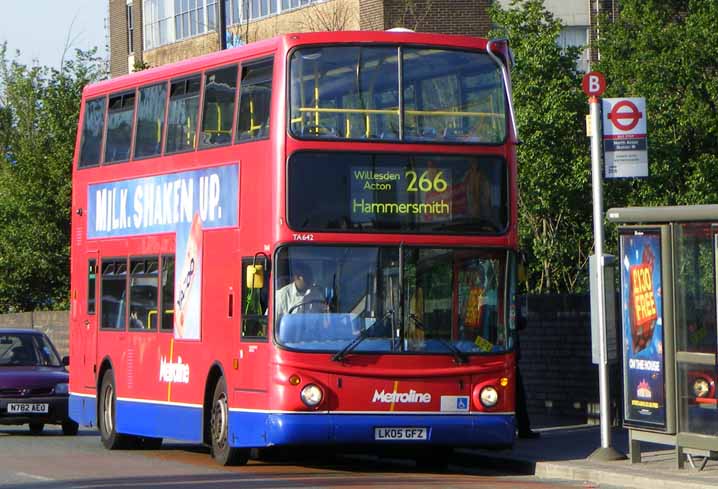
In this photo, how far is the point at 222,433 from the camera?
18125mm

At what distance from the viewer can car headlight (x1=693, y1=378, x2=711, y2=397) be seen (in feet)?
50.5

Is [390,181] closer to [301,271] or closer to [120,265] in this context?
[301,271]

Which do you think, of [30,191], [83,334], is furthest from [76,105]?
[83,334]

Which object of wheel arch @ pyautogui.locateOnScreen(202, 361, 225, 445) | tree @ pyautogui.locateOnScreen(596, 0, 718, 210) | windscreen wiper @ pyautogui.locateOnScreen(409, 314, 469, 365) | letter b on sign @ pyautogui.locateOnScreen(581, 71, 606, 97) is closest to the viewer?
windscreen wiper @ pyautogui.locateOnScreen(409, 314, 469, 365)

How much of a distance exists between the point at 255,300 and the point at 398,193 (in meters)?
1.85

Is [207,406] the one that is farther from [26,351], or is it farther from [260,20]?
[260,20]

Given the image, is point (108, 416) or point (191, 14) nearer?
point (108, 416)

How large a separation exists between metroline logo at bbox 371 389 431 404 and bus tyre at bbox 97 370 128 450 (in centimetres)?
586

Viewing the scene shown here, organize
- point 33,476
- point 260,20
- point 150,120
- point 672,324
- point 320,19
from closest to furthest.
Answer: point 672,324, point 33,476, point 150,120, point 320,19, point 260,20

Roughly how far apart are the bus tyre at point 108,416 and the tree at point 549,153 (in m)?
10.8

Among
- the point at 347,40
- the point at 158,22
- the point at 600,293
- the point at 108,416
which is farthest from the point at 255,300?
the point at 158,22

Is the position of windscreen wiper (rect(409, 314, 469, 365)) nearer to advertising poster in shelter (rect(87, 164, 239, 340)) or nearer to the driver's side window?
the driver's side window

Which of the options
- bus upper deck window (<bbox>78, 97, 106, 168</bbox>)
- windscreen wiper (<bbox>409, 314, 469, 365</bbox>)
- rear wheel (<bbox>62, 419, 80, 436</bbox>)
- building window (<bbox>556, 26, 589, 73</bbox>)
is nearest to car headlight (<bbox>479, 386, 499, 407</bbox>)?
windscreen wiper (<bbox>409, 314, 469, 365</bbox>)

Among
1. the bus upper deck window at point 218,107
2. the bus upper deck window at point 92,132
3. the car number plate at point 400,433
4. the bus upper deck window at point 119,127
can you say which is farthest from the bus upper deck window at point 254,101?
the bus upper deck window at point 92,132
